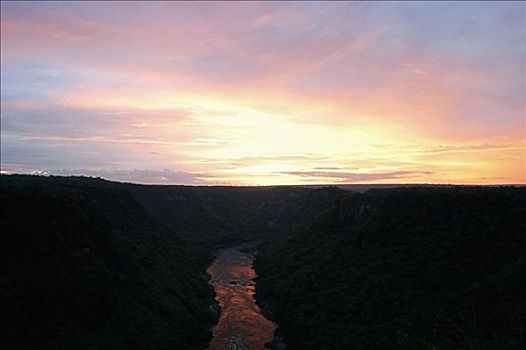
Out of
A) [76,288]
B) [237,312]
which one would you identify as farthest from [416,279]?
[76,288]

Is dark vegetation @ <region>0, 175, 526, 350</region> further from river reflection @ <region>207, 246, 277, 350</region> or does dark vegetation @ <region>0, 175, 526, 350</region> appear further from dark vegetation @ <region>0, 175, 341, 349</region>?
river reflection @ <region>207, 246, 277, 350</region>

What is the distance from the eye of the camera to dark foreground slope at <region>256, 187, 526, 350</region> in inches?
1324

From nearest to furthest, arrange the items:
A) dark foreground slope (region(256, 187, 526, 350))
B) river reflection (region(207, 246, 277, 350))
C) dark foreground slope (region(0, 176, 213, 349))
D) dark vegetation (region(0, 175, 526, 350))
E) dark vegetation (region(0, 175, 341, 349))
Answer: dark foreground slope (region(256, 187, 526, 350))
dark vegetation (region(0, 175, 526, 350))
dark foreground slope (region(0, 176, 213, 349))
dark vegetation (region(0, 175, 341, 349))
river reflection (region(207, 246, 277, 350))

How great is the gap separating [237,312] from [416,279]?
879 inches

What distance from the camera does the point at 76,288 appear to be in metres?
38.4

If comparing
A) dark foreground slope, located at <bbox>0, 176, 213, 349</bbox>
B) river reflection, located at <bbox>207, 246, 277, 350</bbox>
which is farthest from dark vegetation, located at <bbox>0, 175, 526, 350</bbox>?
river reflection, located at <bbox>207, 246, 277, 350</bbox>

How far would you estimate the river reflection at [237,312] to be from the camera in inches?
1756

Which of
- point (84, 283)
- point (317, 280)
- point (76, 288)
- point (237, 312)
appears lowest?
point (237, 312)

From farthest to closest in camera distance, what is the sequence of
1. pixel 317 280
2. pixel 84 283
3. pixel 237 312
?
1. pixel 317 280
2. pixel 237 312
3. pixel 84 283

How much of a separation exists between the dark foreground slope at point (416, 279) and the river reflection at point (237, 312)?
2432 mm

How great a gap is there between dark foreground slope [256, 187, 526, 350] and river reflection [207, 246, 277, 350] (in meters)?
2.43

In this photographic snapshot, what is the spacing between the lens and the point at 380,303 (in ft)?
138

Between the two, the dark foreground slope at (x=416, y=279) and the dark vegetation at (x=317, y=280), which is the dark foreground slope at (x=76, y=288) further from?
the dark foreground slope at (x=416, y=279)

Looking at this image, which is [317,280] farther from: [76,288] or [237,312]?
[76,288]
